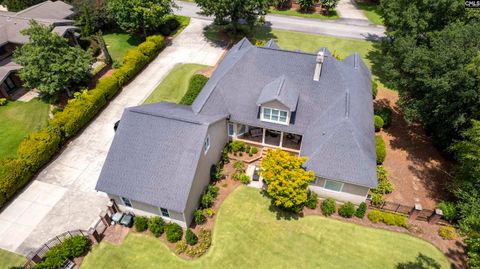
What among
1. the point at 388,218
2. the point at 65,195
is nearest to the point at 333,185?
the point at 388,218

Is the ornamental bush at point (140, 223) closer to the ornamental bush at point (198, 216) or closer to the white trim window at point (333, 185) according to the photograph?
the ornamental bush at point (198, 216)

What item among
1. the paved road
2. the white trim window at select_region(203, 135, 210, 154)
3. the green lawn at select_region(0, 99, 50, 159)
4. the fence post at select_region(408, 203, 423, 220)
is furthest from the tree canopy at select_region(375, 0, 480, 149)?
the green lawn at select_region(0, 99, 50, 159)

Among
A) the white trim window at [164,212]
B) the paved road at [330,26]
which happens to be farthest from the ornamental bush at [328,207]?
the paved road at [330,26]

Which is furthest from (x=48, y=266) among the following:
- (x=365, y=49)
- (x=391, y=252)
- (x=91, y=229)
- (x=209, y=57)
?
(x=365, y=49)

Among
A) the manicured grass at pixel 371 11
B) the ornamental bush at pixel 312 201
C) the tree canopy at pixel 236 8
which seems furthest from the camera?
the manicured grass at pixel 371 11

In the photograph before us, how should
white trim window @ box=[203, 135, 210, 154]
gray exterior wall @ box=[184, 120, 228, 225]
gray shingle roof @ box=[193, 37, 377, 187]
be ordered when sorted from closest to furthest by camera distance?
gray exterior wall @ box=[184, 120, 228, 225]
white trim window @ box=[203, 135, 210, 154]
gray shingle roof @ box=[193, 37, 377, 187]

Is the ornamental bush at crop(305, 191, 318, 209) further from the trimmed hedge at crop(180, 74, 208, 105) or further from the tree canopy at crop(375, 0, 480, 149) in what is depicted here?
the trimmed hedge at crop(180, 74, 208, 105)
